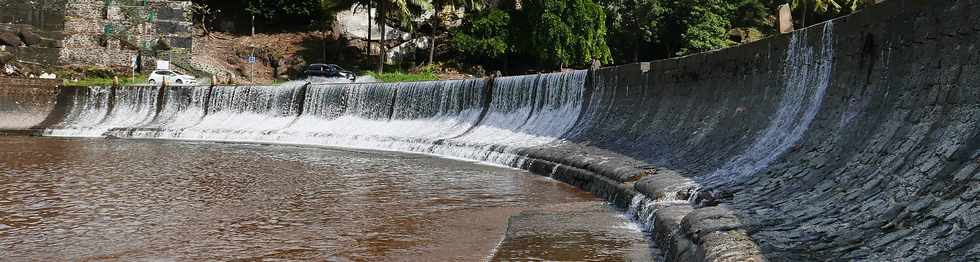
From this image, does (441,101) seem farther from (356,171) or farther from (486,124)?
(356,171)

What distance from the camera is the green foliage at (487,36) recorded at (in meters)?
40.9

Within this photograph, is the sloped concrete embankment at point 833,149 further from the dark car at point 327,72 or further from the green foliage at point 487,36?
the green foliage at point 487,36

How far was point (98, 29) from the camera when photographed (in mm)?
38719

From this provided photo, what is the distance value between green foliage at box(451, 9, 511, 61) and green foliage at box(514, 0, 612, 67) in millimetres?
1092

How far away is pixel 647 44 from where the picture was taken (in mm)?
45812

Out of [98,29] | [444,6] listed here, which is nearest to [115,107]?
[98,29]

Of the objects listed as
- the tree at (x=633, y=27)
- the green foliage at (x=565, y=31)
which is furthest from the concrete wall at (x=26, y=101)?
the tree at (x=633, y=27)

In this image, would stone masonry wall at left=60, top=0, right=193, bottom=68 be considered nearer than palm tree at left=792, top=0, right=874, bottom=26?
No

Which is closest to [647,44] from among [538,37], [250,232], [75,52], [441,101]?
[538,37]

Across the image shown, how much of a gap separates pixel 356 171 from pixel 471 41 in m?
27.2

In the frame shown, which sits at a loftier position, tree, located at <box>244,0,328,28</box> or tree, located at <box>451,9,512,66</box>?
tree, located at <box>244,0,328,28</box>

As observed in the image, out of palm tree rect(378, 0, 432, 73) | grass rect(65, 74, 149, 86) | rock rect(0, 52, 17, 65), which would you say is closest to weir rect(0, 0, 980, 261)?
palm tree rect(378, 0, 432, 73)

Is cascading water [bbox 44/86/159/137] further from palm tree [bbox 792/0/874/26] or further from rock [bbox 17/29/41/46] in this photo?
palm tree [bbox 792/0/874/26]

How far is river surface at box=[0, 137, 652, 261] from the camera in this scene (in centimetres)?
700
